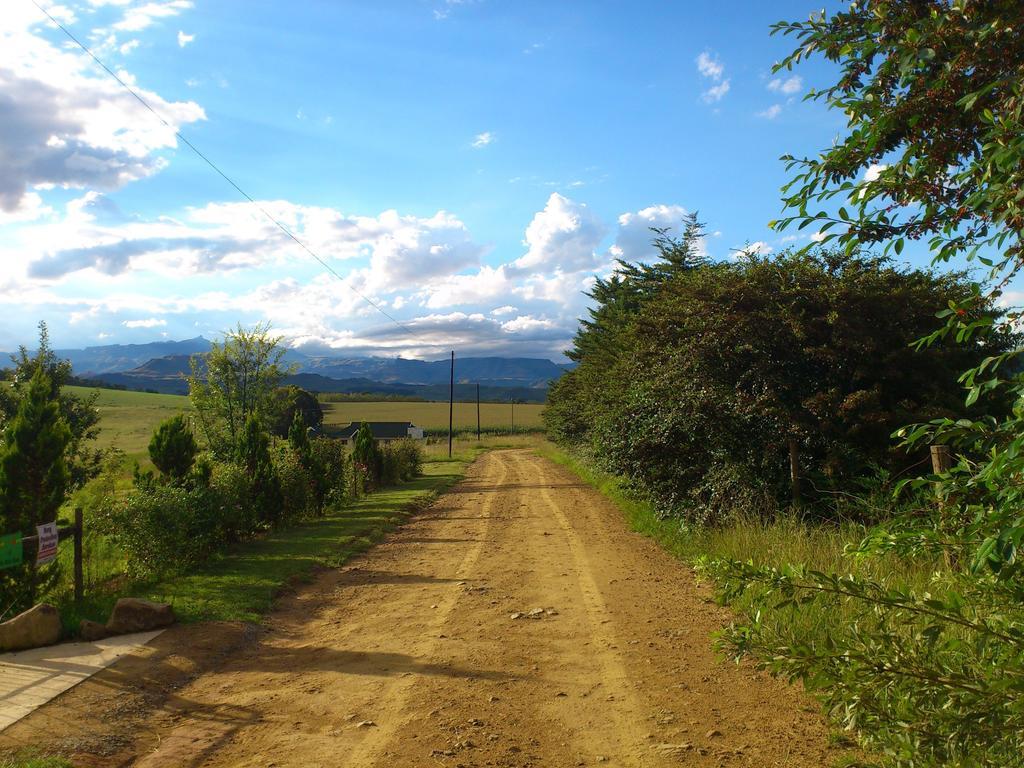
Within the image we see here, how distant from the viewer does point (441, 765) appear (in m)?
4.43

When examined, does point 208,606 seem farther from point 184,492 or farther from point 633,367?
point 633,367

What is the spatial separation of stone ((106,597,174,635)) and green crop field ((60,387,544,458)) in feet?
109

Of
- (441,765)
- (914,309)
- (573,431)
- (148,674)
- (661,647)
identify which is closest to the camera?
(441,765)

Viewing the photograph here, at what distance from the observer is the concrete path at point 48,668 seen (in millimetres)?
5508

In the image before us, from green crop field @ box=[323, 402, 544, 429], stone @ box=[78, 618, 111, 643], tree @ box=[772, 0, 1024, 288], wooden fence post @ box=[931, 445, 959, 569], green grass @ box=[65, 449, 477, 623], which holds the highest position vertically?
tree @ box=[772, 0, 1024, 288]

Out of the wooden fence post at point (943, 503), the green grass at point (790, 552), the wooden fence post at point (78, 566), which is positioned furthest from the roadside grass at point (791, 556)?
the wooden fence post at point (78, 566)

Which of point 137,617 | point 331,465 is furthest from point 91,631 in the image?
point 331,465

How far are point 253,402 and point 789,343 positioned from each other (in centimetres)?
1782

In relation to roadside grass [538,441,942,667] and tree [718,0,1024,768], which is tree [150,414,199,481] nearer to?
roadside grass [538,441,942,667]

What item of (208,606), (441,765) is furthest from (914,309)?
(208,606)

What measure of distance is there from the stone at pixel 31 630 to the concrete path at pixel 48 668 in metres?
0.10

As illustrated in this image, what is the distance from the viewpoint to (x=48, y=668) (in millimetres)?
6391

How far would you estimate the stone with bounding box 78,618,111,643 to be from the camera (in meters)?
7.32

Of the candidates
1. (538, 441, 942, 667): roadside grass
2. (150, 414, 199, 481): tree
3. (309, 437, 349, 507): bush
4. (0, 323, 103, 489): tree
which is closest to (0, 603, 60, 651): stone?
(538, 441, 942, 667): roadside grass
